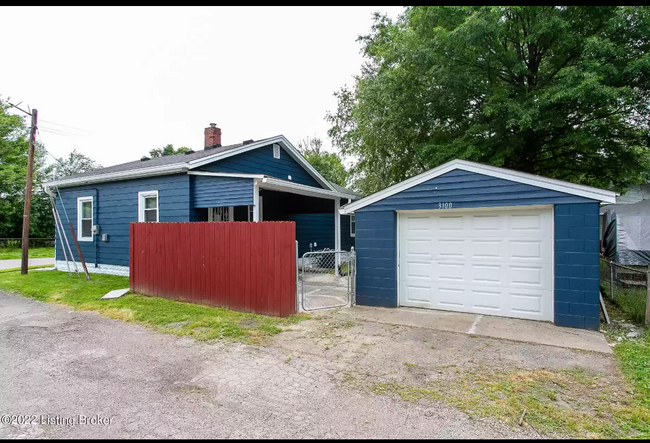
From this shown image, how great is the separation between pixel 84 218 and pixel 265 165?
686 centimetres

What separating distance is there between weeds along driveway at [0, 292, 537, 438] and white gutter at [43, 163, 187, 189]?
17.8 ft

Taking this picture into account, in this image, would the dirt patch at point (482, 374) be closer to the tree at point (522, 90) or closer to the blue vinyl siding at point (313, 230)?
the tree at point (522, 90)

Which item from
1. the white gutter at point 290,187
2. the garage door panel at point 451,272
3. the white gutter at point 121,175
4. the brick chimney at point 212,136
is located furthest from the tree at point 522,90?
the white gutter at point 121,175

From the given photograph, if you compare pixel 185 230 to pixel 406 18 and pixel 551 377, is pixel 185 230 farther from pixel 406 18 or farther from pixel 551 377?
pixel 406 18

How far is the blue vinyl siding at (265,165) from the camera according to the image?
10938mm

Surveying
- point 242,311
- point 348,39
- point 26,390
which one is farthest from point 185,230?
point 348,39

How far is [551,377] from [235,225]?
18.1 ft

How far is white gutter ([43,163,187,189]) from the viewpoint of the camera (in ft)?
31.5

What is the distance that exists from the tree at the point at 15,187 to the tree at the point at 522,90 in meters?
26.8

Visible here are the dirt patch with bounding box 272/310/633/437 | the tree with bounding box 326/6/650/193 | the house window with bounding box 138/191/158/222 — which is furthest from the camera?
the house window with bounding box 138/191/158/222

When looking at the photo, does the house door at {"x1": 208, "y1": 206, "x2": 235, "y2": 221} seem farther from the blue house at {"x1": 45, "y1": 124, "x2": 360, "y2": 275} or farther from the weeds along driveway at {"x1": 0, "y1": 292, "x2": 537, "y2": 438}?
the weeds along driveway at {"x1": 0, "y1": 292, "x2": 537, "y2": 438}

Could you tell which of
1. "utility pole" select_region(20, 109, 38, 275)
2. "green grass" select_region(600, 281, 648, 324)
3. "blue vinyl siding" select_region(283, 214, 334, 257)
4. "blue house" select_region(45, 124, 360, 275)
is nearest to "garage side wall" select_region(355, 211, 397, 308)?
"blue house" select_region(45, 124, 360, 275)

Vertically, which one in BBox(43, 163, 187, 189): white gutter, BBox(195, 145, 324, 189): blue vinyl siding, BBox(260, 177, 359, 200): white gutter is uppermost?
BBox(195, 145, 324, 189): blue vinyl siding

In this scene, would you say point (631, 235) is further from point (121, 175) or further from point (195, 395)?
point (121, 175)
